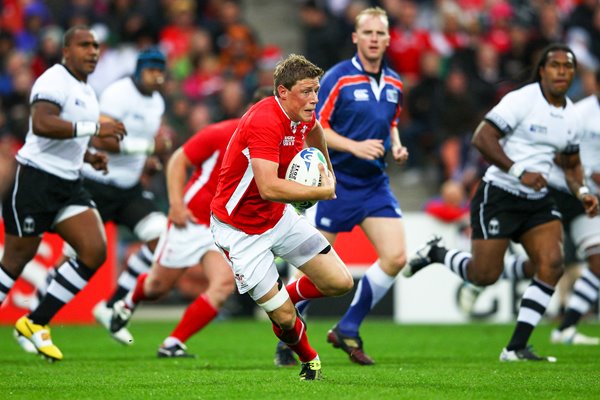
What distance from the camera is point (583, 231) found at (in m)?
12.3

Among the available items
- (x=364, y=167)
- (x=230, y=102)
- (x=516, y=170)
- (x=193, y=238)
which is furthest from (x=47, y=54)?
(x=516, y=170)

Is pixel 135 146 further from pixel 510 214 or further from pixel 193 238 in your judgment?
pixel 510 214

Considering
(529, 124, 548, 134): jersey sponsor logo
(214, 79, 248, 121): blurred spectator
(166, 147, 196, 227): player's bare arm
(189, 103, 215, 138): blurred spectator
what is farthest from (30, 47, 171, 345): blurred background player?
(189, 103, 215, 138): blurred spectator

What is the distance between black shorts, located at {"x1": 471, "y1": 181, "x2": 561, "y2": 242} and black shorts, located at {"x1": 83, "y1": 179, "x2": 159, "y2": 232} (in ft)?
13.3

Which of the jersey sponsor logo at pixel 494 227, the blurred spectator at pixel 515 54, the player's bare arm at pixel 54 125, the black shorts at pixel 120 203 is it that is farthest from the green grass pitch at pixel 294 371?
the blurred spectator at pixel 515 54

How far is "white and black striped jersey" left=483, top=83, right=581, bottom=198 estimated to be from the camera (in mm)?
10000

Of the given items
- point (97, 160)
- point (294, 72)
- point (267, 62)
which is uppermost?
point (267, 62)

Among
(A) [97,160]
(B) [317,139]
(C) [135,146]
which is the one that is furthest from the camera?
(C) [135,146]

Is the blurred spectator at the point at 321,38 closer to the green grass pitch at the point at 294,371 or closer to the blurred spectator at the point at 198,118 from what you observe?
the blurred spectator at the point at 198,118

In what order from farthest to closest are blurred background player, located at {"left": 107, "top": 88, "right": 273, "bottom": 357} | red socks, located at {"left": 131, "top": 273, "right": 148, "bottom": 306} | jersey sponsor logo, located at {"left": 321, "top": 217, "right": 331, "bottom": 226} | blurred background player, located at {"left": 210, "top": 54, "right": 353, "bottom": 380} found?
red socks, located at {"left": 131, "top": 273, "right": 148, "bottom": 306} → blurred background player, located at {"left": 107, "top": 88, "right": 273, "bottom": 357} → jersey sponsor logo, located at {"left": 321, "top": 217, "right": 331, "bottom": 226} → blurred background player, located at {"left": 210, "top": 54, "right": 353, "bottom": 380}

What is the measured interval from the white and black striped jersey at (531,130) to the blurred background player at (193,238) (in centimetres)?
256

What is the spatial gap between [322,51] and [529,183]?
10.2m

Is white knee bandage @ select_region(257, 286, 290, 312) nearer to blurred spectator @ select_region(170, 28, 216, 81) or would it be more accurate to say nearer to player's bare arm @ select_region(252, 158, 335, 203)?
player's bare arm @ select_region(252, 158, 335, 203)

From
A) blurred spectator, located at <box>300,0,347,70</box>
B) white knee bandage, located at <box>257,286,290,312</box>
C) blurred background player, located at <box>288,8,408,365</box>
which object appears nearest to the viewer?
white knee bandage, located at <box>257,286,290,312</box>
